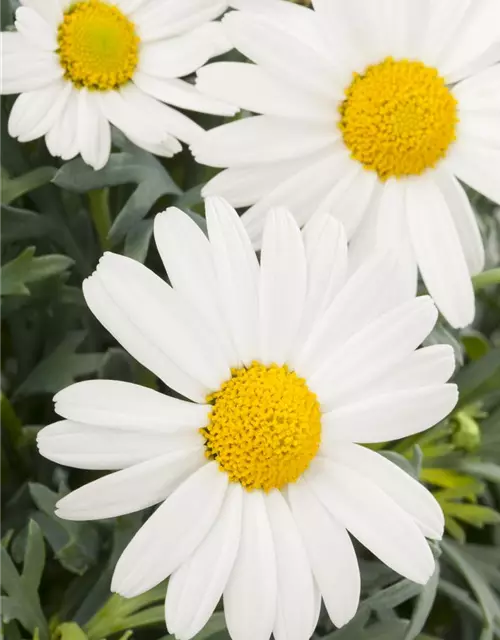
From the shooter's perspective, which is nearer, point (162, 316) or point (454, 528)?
point (162, 316)

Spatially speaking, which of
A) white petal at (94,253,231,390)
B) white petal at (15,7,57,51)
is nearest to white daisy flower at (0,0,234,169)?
white petal at (15,7,57,51)

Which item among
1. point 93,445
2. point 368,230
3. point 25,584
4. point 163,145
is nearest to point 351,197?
point 368,230

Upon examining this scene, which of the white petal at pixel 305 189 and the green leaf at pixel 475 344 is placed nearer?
the white petal at pixel 305 189

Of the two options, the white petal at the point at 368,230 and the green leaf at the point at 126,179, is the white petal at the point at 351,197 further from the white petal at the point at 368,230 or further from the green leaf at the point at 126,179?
the green leaf at the point at 126,179

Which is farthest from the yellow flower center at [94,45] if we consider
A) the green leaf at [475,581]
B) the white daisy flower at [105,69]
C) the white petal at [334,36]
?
the green leaf at [475,581]

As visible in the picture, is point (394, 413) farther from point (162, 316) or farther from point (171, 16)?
point (171, 16)

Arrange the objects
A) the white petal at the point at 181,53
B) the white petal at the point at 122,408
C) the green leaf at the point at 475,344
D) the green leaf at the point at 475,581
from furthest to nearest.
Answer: the green leaf at the point at 475,344, the green leaf at the point at 475,581, the white petal at the point at 181,53, the white petal at the point at 122,408
